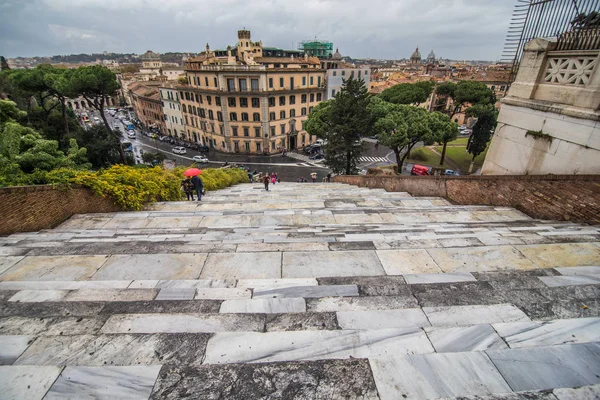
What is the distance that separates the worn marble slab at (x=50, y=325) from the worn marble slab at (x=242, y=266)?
1.40 meters

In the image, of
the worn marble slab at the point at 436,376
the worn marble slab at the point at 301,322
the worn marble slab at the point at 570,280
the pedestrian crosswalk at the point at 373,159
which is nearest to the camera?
the worn marble slab at the point at 436,376

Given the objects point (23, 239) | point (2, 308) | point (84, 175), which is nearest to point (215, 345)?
point (2, 308)

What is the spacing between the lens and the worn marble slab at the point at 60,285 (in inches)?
148

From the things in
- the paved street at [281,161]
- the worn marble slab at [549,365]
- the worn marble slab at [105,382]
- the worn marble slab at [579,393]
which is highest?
the worn marble slab at [579,393]

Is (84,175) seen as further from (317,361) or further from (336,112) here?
(336,112)

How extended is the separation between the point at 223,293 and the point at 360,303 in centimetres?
166

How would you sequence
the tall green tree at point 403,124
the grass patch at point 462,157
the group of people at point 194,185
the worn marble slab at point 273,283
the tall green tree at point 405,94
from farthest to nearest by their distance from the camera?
the tall green tree at point 405,94, the grass patch at point 462,157, the tall green tree at point 403,124, the group of people at point 194,185, the worn marble slab at point 273,283

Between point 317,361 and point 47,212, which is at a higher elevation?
point 317,361

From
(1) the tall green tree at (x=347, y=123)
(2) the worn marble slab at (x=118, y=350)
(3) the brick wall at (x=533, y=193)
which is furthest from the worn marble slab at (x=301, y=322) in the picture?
(1) the tall green tree at (x=347, y=123)

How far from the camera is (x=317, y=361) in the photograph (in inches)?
97.0

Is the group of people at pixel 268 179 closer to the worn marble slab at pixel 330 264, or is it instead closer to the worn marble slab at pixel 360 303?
the worn marble slab at pixel 330 264

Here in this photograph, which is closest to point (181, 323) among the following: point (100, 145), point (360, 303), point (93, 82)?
point (360, 303)

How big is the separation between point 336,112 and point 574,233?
18534mm

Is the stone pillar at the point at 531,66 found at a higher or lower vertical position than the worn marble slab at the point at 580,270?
higher
